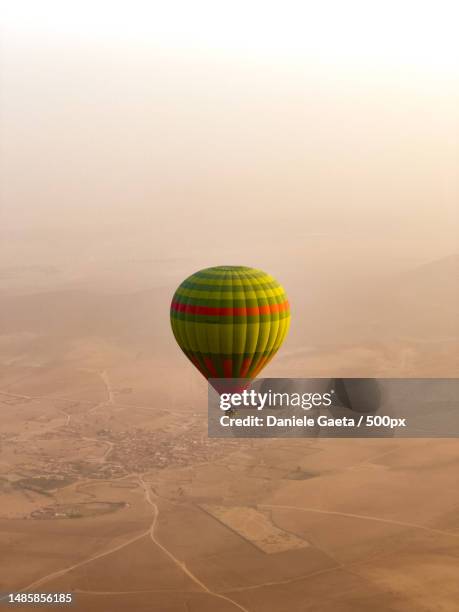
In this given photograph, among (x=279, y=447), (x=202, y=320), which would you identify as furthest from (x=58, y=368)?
(x=202, y=320)

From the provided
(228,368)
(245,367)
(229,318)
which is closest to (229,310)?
(229,318)

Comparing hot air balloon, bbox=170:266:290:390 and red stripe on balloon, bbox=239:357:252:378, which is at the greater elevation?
hot air balloon, bbox=170:266:290:390

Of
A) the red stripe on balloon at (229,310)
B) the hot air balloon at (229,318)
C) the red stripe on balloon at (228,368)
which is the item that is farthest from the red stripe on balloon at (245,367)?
the red stripe on balloon at (229,310)

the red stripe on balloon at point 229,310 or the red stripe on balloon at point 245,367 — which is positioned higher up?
the red stripe on balloon at point 229,310

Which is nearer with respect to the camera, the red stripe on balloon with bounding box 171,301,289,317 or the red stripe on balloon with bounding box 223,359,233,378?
the red stripe on balloon with bounding box 171,301,289,317

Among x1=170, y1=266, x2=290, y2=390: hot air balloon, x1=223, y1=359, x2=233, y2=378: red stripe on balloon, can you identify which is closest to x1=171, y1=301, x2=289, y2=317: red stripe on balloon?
x1=170, y1=266, x2=290, y2=390: hot air balloon

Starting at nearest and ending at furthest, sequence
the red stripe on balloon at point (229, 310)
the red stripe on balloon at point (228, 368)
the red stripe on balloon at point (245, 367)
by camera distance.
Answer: the red stripe on balloon at point (229, 310) → the red stripe on balloon at point (228, 368) → the red stripe on balloon at point (245, 367)

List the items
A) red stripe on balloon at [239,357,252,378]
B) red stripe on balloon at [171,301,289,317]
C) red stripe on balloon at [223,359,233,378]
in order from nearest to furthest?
1. red stripe on balloon at [171,301,289,317]
2. red stripe on balloon at [223,359,233,378]
3. red stripe on balloon at [239,357,252,378]

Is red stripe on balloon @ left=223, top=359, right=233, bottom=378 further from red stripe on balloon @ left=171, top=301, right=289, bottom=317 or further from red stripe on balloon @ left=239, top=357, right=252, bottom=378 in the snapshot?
red stripe on balloon @ left=171, top=301, right=289, bottom=317

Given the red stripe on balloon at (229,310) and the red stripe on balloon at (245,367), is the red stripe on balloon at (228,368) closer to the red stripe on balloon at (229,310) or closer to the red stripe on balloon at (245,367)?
the red stripe on balloon at (245,367)

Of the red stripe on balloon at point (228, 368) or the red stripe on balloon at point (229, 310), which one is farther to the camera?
the red stripe on balloon at point (228, 368)
